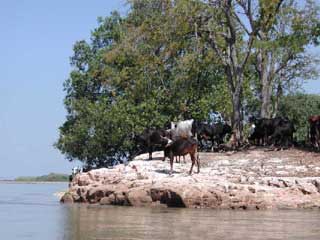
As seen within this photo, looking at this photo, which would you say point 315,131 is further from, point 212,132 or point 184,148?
point 184,148

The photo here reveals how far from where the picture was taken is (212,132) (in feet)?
90.6

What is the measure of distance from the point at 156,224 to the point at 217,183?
18.4 feet

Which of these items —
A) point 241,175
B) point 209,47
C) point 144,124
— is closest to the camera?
point 241,175

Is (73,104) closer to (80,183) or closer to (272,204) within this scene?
(80,183)

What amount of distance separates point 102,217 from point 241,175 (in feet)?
20.2

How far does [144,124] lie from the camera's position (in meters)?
38.4

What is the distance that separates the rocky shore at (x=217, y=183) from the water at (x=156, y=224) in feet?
3.53

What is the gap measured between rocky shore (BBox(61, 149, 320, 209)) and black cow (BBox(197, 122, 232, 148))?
11.1 ft

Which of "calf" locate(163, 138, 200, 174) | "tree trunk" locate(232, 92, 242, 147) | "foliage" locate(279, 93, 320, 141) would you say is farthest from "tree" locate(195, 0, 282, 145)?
"foliage" locate(279, 93, 320, 141)

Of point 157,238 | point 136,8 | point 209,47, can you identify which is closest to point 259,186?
point 157,238

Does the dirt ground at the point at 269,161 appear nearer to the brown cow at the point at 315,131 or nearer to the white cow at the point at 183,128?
the brown cow at the point at 315,131

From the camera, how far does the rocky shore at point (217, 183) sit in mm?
18812

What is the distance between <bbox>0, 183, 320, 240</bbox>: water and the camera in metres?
12.1

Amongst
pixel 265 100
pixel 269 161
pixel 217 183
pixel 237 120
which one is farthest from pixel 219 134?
pixel 217 183
